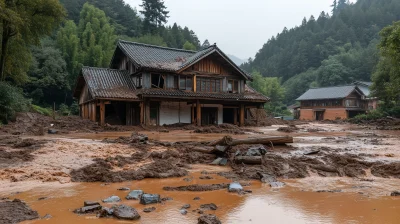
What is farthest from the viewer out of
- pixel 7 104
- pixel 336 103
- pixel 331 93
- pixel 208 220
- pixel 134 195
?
pixel 331 93

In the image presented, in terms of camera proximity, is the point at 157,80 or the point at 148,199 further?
the point at 157,80

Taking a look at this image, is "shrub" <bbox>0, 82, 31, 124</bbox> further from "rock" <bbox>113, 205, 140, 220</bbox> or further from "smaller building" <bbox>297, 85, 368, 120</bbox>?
"smaller building" <bbox>297, 85, 368, 120</bbox>

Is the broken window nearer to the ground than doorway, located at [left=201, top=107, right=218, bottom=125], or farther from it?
farther from it

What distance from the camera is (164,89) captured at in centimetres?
2220

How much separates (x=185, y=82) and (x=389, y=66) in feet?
82.2

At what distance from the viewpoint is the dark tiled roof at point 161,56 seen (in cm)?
2219

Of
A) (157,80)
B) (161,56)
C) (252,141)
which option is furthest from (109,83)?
(252,141)

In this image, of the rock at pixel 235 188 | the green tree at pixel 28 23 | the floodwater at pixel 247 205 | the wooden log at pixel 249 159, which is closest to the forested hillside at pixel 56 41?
the green tree at pixel 28 23

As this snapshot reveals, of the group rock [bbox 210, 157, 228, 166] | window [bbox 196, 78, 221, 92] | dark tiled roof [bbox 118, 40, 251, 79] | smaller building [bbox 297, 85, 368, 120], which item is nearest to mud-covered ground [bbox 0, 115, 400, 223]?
rock [bbox 210, 157, 228, 166]

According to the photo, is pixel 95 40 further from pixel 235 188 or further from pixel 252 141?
pixel 235 188

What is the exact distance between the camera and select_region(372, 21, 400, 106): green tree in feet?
75.0

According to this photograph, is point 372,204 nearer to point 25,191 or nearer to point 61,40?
point 25,191

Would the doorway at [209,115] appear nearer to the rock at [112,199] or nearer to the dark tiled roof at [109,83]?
the dark tiled roof at [109,83]

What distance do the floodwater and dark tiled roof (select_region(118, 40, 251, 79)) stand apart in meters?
16.4
